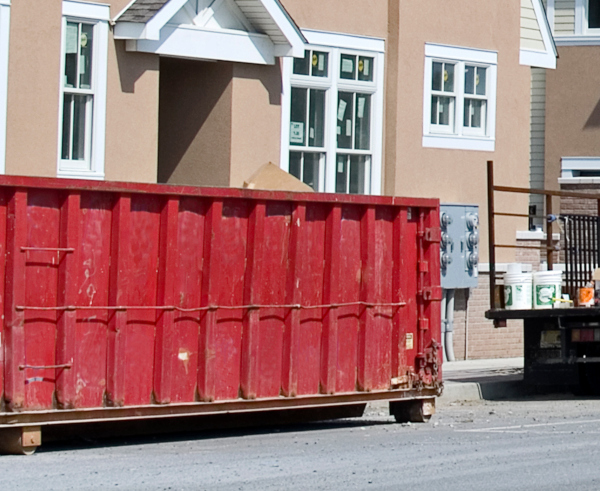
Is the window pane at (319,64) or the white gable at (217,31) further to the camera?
the window pane at (319,64)

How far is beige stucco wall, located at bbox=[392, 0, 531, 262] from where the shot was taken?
19.9m

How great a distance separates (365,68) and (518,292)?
5410 mm

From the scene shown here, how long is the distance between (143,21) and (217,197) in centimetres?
520

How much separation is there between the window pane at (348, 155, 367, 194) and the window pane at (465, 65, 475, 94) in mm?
2373

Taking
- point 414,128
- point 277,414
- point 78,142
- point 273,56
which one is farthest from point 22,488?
point 414,128

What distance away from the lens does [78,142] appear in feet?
54.0

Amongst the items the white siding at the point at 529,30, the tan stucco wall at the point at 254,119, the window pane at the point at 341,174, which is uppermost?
the white siding at the point at 529,30

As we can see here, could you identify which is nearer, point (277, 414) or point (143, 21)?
point (277, 414)

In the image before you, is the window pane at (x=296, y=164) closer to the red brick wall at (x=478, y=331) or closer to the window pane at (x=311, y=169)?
the window pane at (x=311, y=169)

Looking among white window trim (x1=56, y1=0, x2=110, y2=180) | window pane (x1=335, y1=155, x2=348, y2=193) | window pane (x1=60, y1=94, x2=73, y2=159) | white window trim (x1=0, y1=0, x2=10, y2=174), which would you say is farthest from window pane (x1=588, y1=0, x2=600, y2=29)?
white window trim (x1=0, y1=0, x2=10, y2=174)

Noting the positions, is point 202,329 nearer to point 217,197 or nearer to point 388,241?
point 217,197

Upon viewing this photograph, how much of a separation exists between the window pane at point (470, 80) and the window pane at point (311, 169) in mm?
3252

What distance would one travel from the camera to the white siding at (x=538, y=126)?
29328 millimetres

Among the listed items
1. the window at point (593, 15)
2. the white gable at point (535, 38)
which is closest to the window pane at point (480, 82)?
the white gable at point (535, 38)
